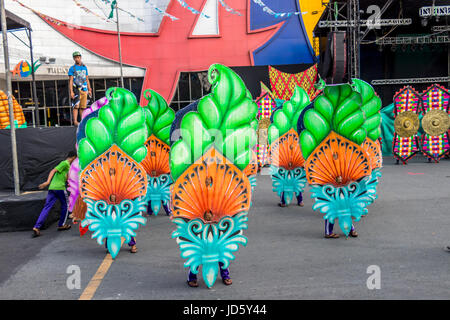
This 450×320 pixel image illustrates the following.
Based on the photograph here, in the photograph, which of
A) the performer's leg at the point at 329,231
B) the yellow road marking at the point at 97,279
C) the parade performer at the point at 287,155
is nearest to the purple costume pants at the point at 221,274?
the yellow road marking at the point at 97,279

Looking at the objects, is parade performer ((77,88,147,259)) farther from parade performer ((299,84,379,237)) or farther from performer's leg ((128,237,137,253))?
parade performer ((299,84,379,237))

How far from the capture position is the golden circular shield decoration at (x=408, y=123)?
48.5 ft

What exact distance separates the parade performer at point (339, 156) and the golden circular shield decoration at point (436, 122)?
9.75 meters

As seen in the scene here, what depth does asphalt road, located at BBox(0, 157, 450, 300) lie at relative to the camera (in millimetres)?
4438

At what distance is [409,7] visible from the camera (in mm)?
19875

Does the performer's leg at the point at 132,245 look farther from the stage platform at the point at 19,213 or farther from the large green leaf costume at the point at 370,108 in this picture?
the large green leaf costume at the point at 370,108

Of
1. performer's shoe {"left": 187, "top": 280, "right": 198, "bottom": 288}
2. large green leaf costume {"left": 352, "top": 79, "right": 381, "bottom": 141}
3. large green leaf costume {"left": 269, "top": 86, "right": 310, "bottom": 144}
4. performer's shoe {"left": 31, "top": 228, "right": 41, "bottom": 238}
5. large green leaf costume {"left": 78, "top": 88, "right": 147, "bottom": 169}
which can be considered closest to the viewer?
performer's shoe {"left": 187, "top": 280, "right": 198, "bottom": 288}

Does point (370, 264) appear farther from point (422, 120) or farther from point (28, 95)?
point (28, 95)

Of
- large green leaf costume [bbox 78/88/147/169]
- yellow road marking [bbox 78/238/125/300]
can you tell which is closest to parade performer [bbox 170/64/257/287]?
yellow road marking [bbox 78/238/125/300]

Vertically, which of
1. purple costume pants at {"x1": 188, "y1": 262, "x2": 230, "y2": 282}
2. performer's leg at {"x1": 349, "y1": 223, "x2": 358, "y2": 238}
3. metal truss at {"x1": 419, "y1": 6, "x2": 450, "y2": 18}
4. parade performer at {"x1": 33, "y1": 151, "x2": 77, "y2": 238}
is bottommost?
performer's leg at {"x1": 349, "y1": 223, "x2": 358, "y2": 238}

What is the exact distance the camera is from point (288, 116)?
963 cm

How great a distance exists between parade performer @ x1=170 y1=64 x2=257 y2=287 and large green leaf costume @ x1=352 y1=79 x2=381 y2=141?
4.24m
